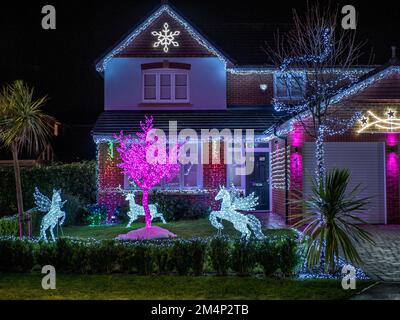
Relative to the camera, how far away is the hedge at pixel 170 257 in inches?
371

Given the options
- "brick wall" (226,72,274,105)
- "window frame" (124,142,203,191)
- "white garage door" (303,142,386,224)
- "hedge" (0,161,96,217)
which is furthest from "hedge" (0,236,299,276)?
"brick wall" (226,72,274,105)

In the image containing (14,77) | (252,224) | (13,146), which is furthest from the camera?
(14,77)

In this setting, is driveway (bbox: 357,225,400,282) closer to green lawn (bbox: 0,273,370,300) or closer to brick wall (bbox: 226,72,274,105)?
green lawn (bbox: 0,273,370,300)

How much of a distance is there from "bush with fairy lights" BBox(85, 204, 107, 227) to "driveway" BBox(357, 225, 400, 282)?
9299 mm

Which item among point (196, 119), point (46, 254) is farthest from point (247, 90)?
point (46, 254)

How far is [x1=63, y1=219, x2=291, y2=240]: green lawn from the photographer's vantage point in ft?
46.6

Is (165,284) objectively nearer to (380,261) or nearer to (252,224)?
(252,224)

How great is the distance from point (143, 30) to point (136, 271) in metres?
12.6

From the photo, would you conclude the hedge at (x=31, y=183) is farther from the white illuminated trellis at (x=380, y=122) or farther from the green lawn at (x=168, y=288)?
the white illuminated trellis at (x=380, y=122)

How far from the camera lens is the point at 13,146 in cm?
1357

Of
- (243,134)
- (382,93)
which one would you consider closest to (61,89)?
(243,134)

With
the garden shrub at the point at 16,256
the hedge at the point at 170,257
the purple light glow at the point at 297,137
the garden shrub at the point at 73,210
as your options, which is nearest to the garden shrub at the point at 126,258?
the hedge at the point at 170,257

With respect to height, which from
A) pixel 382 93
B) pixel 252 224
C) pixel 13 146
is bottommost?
pixel 252 224

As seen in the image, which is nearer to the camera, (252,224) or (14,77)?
(252,224)
